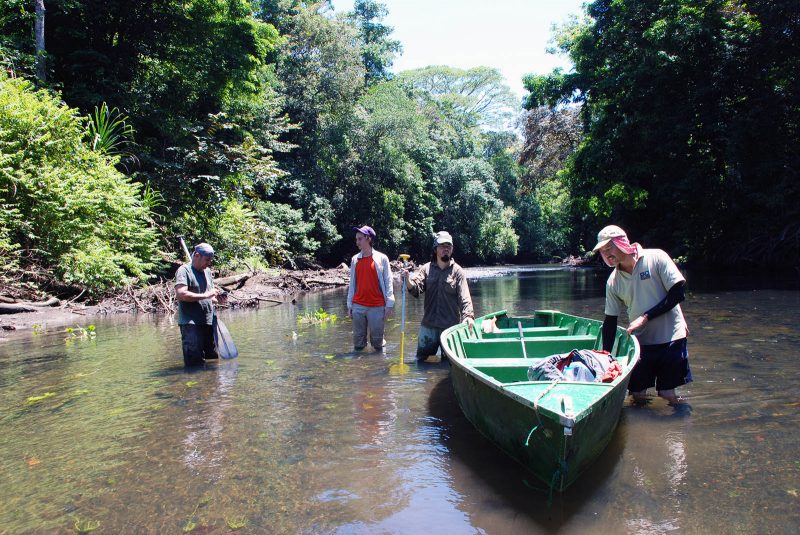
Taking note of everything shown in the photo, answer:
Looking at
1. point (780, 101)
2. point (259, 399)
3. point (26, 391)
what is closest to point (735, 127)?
point (780, 101)

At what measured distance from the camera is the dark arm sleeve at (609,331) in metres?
5.34

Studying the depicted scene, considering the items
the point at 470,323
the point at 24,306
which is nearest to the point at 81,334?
the point at 24,306

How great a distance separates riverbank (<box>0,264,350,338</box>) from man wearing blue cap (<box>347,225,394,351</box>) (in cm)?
746

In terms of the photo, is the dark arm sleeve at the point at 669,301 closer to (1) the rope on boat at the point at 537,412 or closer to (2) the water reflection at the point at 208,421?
(1) the rope on boat at the point at 537,412

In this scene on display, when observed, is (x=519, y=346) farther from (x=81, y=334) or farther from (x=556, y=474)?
(x=81, y=334)

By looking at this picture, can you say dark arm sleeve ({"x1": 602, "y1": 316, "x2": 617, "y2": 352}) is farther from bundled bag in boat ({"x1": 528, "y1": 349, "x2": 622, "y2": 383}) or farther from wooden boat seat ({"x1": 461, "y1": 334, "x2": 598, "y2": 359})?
wooden boat seat ({"x1": 461, "y1": 334, "x2": 598, "y2": 359})

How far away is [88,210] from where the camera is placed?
13.9 metres

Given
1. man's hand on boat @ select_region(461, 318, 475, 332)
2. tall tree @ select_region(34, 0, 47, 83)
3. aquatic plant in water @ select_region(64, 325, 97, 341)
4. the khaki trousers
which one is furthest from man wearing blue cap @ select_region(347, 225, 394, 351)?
tall tree @ select_region(34, 0, 47, 83)

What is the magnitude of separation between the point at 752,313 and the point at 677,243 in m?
13.5

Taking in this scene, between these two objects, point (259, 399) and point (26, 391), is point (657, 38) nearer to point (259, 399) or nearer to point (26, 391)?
point (259, 399)

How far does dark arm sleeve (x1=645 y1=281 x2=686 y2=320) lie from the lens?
15.8 feet

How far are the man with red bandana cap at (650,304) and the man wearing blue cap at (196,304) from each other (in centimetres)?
467

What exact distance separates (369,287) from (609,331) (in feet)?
11.8

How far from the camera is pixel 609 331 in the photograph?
17.6 feet
